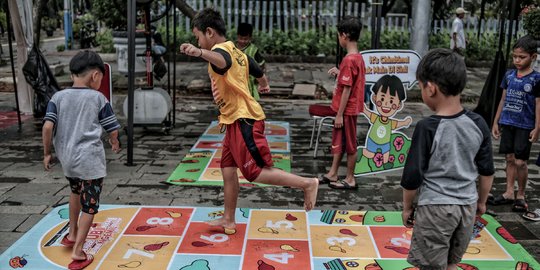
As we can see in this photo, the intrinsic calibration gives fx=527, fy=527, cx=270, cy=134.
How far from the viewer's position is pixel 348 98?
5.08 meters

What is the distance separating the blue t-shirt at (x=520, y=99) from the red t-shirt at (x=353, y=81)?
4.18 feet

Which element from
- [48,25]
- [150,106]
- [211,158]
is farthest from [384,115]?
[48,25]

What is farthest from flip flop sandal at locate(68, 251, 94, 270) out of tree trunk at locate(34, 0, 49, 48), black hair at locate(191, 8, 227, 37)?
tree trunk at locate(34, 0, 49, 48)

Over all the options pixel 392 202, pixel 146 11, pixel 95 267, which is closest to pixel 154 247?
pixel 95 267

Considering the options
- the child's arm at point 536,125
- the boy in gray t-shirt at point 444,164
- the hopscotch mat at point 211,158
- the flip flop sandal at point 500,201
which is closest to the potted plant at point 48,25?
the hopscotch mat at point 211,158

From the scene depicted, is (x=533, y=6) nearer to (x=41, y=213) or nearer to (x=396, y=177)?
(x=396, y=177)

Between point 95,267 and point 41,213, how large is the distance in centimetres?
127

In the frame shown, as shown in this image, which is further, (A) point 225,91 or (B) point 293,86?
(B) point 293,86

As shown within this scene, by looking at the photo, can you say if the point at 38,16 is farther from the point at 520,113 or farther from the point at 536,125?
the point at 536,125

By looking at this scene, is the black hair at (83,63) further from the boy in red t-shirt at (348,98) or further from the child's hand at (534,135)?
the child's hand at (534,135)

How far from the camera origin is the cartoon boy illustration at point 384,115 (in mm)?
5285

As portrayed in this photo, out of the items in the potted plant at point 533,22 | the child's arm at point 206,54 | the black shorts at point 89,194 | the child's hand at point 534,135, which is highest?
the potted plant at point 533,22

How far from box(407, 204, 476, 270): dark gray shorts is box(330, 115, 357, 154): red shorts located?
2570 mm

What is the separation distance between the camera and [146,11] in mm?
7242
